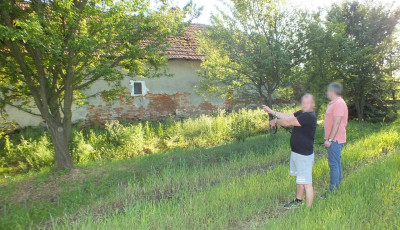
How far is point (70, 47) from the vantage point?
5.38 meters

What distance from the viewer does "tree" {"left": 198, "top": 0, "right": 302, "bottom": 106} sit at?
7746mm

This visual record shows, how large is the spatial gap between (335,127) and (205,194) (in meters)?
2.22

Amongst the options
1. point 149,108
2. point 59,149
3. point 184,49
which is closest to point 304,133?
point 59,149

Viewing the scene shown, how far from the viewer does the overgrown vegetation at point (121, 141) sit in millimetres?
7305

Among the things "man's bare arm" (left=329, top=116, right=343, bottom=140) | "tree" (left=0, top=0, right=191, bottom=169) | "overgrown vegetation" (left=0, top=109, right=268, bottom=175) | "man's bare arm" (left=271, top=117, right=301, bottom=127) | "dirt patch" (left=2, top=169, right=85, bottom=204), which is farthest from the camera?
"overgrown vegetation" (left=0, top=109, right=268, bottom=175)

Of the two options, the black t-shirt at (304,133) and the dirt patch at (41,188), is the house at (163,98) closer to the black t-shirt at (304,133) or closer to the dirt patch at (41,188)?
the dirt patch at (41,188)

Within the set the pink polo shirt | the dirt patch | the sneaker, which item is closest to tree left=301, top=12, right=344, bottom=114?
the pink polo shirt

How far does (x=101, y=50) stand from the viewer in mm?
5730

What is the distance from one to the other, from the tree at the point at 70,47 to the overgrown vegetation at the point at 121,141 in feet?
4.35

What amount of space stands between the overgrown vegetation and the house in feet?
4.03

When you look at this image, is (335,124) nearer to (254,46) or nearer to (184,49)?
(254,46)

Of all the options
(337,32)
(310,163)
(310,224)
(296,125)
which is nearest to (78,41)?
(296,125)

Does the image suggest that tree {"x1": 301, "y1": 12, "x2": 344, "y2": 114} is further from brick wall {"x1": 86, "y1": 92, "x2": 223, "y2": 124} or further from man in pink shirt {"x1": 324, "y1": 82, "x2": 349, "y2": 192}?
brick wall {"x1": 86, "y1": 92, "x2": 223, "y2": 124}

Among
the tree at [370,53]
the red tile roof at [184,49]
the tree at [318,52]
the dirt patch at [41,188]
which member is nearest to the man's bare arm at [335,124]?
the tree at [318,52]
